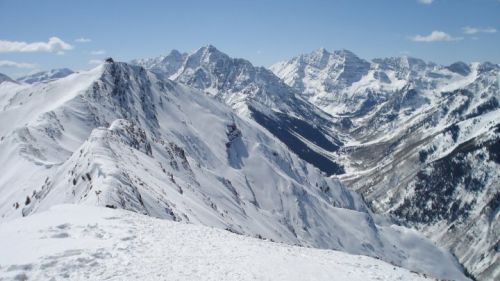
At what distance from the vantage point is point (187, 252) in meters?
32.6

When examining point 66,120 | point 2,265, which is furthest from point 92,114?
point 2,265

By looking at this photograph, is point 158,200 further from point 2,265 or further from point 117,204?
point 2,265

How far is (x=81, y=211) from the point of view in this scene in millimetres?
40719

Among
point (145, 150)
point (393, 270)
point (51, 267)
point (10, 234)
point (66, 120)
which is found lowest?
point (66, 120)

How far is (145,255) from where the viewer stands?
101ft

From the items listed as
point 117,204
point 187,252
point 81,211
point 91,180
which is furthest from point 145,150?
point 187,252

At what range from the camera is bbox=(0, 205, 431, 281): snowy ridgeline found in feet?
90.8

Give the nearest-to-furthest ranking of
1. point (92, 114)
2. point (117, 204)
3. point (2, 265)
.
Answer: point (2, 265), point (117, 204), point (92, 114)

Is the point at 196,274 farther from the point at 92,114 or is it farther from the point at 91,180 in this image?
the point at 92,114

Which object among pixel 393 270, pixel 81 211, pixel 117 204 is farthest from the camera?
pixel 117 204

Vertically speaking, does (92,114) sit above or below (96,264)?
below

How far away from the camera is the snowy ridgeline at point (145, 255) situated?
27672 millimetres

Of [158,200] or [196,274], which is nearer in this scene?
[196,274]

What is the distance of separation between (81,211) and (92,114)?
157 m
